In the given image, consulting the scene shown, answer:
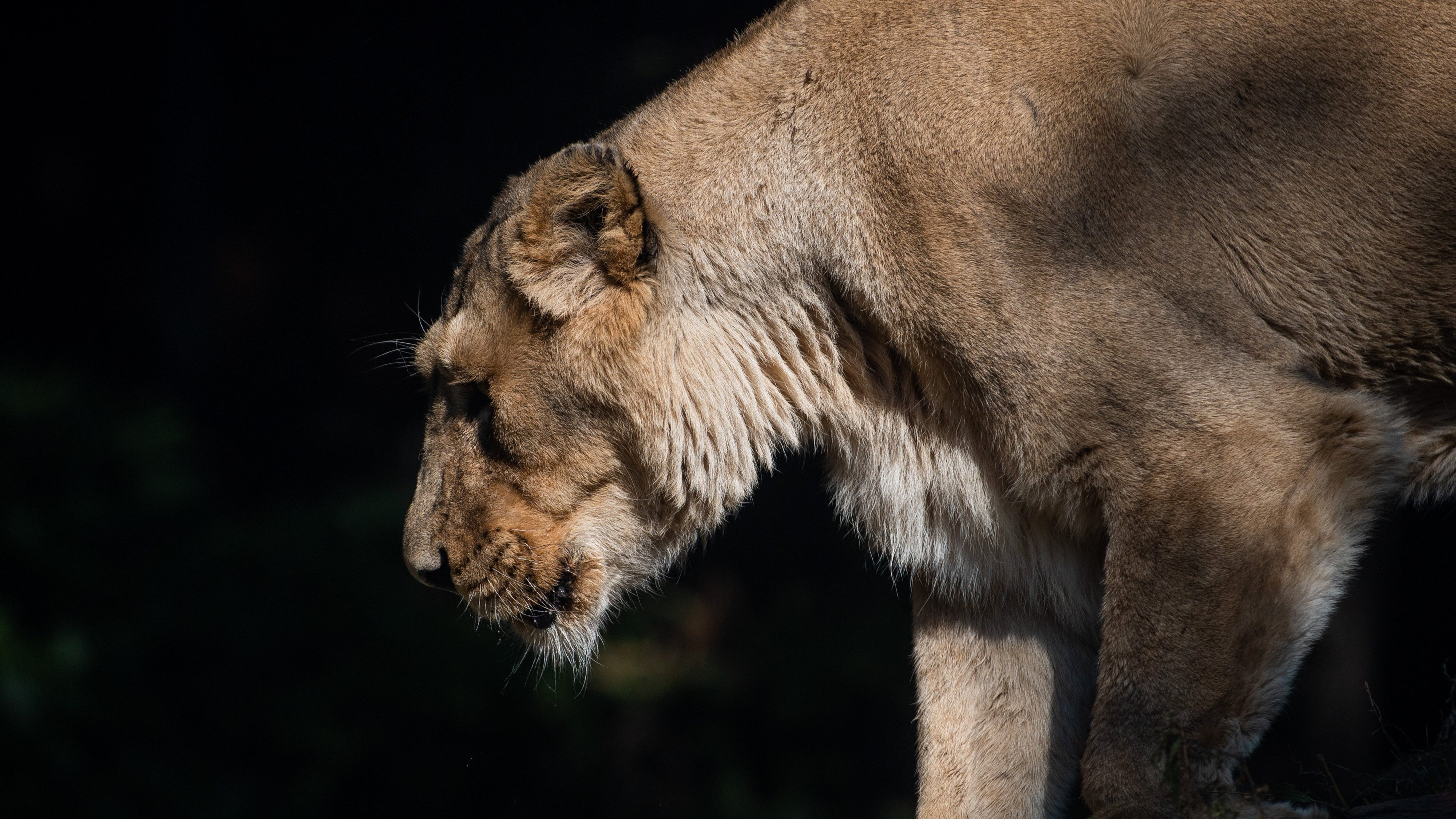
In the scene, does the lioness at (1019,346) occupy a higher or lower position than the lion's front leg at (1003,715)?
higher

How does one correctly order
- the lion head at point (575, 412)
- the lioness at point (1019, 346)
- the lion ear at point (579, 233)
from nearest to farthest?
the lioness at point (1019, 346) → the lion ear at point (579, 233) → the lion head at point (575, 412)

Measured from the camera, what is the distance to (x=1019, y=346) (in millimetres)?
2230

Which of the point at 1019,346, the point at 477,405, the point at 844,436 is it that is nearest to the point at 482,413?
the point at 477,405

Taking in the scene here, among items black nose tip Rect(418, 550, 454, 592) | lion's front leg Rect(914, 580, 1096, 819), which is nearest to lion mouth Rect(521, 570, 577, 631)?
black nose tip Rect(418, 550, 454, 592)

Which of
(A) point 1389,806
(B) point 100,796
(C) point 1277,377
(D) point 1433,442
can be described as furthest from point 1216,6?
(B) point 100,796

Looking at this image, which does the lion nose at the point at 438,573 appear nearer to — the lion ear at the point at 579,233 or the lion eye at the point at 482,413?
the lion eye at the point at 482,413

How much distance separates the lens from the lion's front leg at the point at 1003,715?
9.01ft

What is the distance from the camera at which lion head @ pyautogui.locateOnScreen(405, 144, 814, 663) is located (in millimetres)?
2561

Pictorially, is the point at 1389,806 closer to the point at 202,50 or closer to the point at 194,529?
the point at 194,529

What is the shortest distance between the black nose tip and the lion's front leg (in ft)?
3.76

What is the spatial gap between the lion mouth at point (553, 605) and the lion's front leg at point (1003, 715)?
33.6 inches

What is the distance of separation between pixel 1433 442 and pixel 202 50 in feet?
17.3

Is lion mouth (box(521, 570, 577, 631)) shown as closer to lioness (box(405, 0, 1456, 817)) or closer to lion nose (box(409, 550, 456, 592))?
lioness (box(405, 0, 1456, 817))

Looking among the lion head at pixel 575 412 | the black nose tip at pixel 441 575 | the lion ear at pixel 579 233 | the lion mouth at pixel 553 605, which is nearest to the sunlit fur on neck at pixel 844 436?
the lion head at pixel 575 412
